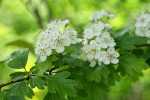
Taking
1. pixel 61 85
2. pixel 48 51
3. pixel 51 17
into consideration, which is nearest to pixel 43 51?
pixel 48 51

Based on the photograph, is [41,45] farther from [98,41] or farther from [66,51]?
[98,41]

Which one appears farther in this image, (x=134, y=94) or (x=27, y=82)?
(x=134, y=94)

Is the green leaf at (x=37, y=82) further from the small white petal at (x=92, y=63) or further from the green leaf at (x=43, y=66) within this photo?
the small white petal at (x=92, y=63)

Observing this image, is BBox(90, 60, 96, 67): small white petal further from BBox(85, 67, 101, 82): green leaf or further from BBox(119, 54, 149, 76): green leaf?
BBox(119, 54, 149, 76): green leaf

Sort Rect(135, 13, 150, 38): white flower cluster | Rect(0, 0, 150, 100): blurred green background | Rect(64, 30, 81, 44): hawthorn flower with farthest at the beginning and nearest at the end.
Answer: Rect(0, 0, 150, 100): blurred green background < Rect(135, 13, 150, 38): white flower cluster < Rect(64, 30, 81, 44): hawthorn flower

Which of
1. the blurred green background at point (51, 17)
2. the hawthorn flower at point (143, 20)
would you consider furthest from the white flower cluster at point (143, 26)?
the blurred green background at point (51, 17)

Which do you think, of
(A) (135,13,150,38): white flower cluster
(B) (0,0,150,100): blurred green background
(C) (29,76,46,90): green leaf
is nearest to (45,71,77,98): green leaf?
(C) (29,76,46,90): green leaf

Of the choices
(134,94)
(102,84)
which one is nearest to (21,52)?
(102,84)
